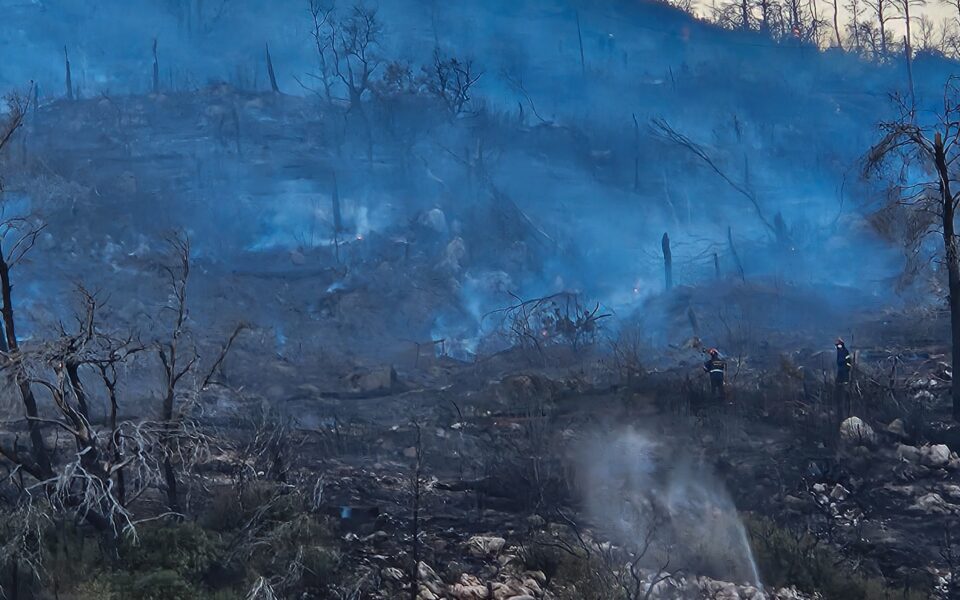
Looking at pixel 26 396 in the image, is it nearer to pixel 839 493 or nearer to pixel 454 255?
pixel 839 493

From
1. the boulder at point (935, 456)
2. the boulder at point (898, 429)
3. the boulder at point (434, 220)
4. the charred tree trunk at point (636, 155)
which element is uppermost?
the charred tree trunk at point (636, 155)

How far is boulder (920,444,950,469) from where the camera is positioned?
12820 millimetres

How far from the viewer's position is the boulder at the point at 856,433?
13.6 meters

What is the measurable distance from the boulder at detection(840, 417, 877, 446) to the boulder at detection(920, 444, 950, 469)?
29.9 inches

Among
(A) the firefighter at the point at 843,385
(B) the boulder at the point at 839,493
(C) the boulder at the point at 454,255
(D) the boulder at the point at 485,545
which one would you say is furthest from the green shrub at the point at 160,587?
(C) the boulder at the point at 454,255

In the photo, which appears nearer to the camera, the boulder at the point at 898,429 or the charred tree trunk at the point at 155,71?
the boulder at the point at 898,429

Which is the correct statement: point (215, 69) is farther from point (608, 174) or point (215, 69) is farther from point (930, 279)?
point (930, 279)

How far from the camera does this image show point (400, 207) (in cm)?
2866

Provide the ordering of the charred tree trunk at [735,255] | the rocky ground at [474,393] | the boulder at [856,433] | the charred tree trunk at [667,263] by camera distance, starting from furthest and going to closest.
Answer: the charred tree trunk at [735,255]
the charred tree trunk at [667,263]
the boulder at [856,433]
the rocky ground at [474,393]

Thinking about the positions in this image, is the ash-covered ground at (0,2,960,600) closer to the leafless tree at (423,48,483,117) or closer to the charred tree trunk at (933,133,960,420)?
the leafless tree at (423,48,483,117)

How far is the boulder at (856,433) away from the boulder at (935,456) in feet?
2.49

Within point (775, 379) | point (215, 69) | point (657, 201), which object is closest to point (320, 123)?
point (215, 69)

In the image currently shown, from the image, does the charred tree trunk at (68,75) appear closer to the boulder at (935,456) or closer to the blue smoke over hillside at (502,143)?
the blue smoke over hillside at (502,143)

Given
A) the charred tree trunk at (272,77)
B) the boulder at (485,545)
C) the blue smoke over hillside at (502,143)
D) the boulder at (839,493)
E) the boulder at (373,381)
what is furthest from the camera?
the charred tree trunk at (272,77)
